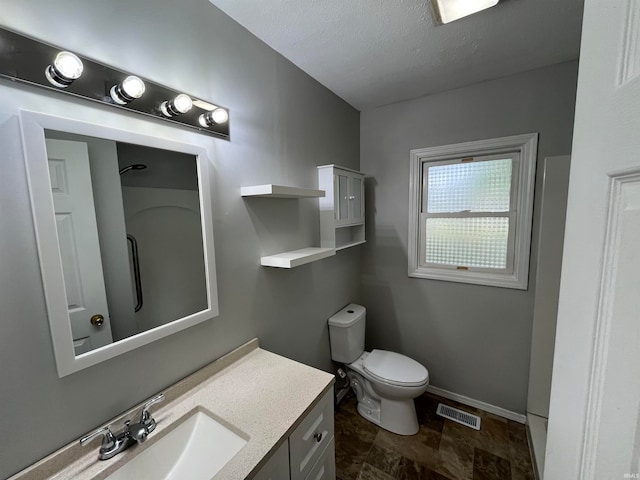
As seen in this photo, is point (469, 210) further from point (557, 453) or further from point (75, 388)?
point (75, 388)

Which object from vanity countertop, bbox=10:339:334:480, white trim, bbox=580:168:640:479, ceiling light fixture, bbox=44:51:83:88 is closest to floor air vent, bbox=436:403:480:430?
vanity countertop, bbox=10:339:334:480

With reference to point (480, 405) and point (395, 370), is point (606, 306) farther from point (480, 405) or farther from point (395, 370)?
point (480, 405)

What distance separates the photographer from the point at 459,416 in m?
1.97

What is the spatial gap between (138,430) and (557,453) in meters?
1.14

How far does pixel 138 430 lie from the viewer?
0.84m

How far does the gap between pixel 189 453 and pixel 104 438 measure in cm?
27

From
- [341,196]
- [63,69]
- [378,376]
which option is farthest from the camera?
[341,196]

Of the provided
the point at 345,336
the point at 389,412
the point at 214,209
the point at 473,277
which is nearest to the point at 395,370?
the point at 389,412

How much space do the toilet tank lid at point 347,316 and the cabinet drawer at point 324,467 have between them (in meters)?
0.83

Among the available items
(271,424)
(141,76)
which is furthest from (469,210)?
(141,76)

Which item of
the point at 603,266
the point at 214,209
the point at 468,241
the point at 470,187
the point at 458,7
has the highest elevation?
the point at 458,7

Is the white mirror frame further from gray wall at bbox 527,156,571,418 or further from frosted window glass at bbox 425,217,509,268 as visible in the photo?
gray wall at bbox 527,156,571,418

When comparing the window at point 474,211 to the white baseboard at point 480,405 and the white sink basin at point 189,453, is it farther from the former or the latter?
the white sink basin at point 189,453

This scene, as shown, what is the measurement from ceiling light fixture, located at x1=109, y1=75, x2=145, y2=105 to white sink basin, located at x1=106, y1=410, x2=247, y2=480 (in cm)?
113
